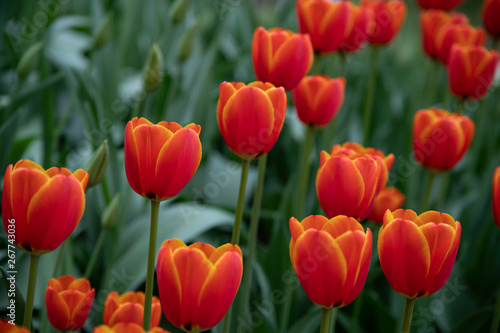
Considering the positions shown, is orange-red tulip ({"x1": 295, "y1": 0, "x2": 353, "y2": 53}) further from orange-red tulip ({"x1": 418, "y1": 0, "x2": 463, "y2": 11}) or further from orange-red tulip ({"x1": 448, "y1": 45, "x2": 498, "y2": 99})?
orange-red tulip ({"x1": 418, "y1": 0, "x2": 463, "y2": 11})

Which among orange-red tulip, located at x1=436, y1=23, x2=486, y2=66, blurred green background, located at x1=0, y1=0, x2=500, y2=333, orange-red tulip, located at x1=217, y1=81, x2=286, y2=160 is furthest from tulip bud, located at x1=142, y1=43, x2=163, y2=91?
orange-red tulip, located at x1=436, y1=23, x2=486, y2=66

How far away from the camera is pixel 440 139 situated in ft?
3.10

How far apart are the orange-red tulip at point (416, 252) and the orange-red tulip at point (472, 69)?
24.8 inches

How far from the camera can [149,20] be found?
91.1 inches

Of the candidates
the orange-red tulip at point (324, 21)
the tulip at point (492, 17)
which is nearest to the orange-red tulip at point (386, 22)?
the tulip at point (492, 17)

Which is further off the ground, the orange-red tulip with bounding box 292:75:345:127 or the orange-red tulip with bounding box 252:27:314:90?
the orange-red tulip with bounding box 252:27:314:90

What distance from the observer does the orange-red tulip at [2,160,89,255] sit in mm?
534

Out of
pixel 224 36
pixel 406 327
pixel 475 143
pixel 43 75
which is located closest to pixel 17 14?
pixel 43 75

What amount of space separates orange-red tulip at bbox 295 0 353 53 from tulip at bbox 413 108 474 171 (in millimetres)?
193

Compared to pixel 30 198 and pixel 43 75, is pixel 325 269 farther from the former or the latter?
pixel 43 75

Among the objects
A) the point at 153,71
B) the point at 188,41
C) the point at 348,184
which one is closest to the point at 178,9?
the point at 188,41

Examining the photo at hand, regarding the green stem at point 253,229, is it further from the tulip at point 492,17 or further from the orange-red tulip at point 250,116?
the tulip at point 492,17

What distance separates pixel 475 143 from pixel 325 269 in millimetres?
1122

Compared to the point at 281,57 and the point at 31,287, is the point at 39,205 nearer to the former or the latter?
the point at 31,287
